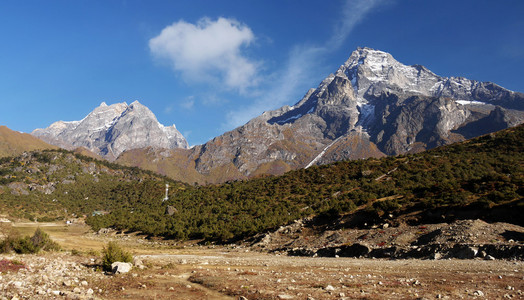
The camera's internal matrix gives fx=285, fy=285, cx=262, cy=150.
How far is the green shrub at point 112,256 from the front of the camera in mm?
17945

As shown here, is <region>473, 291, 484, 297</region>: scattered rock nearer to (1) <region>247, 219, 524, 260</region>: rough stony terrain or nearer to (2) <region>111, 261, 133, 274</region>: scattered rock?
(1) <region>247, 219, 524, 260</region>: rough stony terrain

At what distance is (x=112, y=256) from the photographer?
18.3m

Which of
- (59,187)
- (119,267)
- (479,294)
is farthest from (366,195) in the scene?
(59,187)

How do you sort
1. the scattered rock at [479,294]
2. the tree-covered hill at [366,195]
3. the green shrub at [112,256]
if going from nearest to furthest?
the scattered rock at [479,294], the green shrub at [112,256], the tree-covered hill at [366,195]

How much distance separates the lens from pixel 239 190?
279 feet

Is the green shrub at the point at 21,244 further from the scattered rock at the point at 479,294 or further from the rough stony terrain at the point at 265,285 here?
the scattered rock at the point at 479,294

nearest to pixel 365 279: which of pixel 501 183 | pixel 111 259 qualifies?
pixel 111 259

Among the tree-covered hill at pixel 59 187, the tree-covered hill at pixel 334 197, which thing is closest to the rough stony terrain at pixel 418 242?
the tree-covered hill at pixel 334 197

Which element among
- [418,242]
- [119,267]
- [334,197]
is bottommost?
[119,267]

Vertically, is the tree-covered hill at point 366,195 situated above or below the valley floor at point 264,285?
above

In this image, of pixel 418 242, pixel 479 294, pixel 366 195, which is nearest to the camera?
pixel 479 294

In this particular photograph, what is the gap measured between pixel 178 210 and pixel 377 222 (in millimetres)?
59607

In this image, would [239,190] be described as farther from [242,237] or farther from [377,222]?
[377,222]

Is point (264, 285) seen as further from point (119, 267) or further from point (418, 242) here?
point (418, 242)
